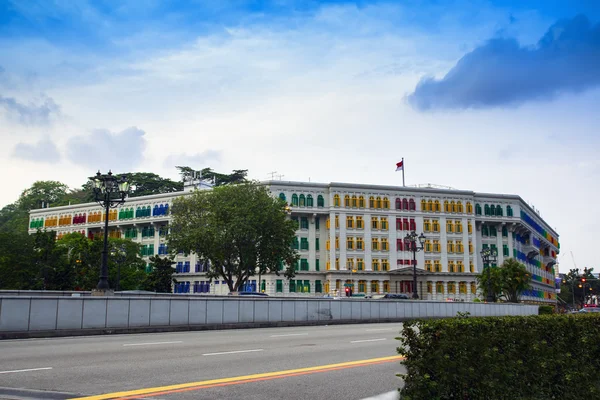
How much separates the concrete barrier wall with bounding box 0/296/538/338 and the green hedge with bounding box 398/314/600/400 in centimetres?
1597

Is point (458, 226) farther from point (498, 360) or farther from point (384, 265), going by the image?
point (498, 360)

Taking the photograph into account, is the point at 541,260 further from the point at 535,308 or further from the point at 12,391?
the point at 12,391

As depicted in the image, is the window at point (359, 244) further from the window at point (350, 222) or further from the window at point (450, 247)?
the window at point (450, 247)

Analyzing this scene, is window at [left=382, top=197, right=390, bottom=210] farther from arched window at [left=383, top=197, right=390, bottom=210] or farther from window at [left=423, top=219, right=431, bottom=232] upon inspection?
window at [left=423, top=219, right=431, bottom=232]

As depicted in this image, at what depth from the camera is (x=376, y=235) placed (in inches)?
3327

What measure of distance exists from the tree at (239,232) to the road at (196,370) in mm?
39106

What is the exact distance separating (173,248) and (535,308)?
34.2 m

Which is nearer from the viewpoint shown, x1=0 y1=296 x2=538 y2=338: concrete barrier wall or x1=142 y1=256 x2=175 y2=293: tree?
x1=0 y1=296 x2=538 y2=338: concrete barrier wall

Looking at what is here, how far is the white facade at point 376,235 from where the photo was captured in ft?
270

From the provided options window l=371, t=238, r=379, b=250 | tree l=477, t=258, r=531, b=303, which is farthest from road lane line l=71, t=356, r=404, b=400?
window l=371, t=238, r=379, b=250

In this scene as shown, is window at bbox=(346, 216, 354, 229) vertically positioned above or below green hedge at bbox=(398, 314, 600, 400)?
above

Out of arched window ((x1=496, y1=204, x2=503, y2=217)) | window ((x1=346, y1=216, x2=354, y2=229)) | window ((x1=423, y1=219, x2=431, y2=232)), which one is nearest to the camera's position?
window ((x1=346, y1=216, x2=354, y2=229))

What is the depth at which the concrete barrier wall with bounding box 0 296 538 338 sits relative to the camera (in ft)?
64.4

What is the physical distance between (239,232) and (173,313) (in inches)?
1239
